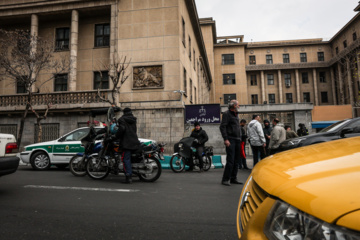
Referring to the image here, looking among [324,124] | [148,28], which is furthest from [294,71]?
[148,28]

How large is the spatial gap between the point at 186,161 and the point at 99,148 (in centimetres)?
324

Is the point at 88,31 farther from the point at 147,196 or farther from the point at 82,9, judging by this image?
the point at 147,196

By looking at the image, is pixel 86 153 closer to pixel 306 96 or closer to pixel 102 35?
pixel 102 35

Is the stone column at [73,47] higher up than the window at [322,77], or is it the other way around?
the window at [322,77]

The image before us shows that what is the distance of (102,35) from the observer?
1822 cm

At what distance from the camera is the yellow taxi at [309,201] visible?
0.88 m

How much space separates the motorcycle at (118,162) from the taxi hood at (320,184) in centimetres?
494

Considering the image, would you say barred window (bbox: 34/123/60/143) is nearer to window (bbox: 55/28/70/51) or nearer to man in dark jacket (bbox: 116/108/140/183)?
window (bbox: 55/28/70/51)

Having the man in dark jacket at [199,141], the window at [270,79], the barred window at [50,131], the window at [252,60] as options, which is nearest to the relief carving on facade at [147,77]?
the barred window at [50,131]

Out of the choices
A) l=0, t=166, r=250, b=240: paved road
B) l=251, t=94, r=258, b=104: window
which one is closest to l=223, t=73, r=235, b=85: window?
l=251, t=94, r=258, b=104: window

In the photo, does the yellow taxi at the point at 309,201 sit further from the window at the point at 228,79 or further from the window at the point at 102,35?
the window at the point at 228,79

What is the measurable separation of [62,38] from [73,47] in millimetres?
2353

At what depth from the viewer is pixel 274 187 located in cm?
125

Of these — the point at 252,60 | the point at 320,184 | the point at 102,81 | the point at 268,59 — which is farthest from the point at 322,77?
the point at 320,184
